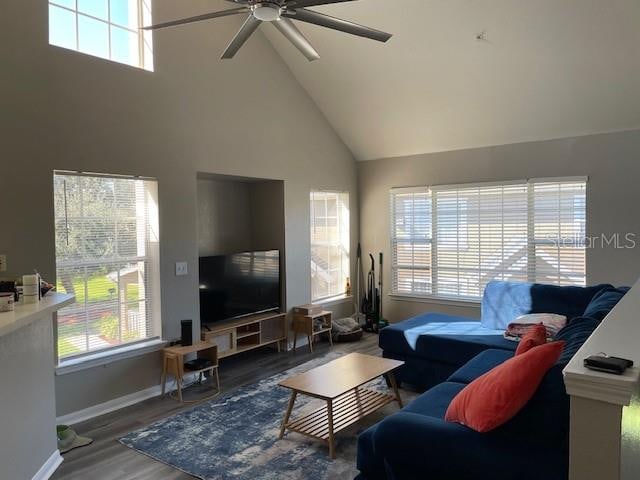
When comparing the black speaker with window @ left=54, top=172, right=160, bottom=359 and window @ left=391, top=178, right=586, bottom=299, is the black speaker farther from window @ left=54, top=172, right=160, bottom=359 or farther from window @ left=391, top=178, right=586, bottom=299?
window @ left=391, top=178, right=586, bottom=299

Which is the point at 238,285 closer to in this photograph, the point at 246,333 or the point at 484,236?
the point at 246,333

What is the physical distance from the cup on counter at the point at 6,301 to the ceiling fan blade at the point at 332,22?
2.10m

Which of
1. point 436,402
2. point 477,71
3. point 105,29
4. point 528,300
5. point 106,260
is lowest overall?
point 436,402

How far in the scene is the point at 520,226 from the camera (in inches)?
218

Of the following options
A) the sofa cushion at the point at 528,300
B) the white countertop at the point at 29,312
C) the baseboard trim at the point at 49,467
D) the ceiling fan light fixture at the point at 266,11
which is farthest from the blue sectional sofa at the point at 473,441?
the ceiling fan light fixture at the point at 266,11

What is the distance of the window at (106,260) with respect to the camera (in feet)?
12.1

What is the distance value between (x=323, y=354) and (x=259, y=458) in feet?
8.13

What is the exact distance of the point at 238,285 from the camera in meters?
5.04

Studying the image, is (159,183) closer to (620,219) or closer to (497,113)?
(497,113)

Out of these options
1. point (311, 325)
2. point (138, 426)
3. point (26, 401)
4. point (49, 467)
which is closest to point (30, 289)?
point (26, 401)

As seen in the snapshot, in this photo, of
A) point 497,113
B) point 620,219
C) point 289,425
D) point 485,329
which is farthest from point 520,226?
point 289,425

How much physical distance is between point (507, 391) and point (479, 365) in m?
1.48

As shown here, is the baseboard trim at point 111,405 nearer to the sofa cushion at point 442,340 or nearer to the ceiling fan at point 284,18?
the sofa cushion at point 442,340

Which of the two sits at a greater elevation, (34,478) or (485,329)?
(485,329)
